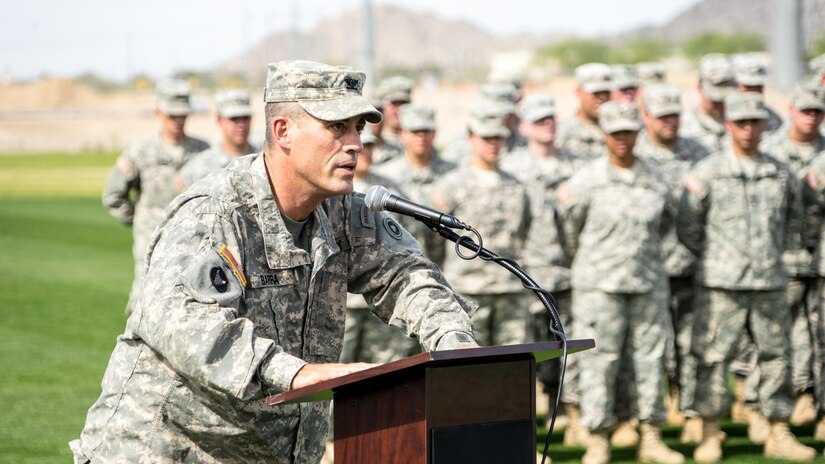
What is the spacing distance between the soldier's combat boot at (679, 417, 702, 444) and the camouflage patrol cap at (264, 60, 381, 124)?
19.1 feet

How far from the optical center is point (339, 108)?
392cm

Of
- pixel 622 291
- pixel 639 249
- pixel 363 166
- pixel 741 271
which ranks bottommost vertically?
pixel 622 291

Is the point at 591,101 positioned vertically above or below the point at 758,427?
above

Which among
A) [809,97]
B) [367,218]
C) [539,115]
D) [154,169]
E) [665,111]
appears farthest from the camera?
[154,169]

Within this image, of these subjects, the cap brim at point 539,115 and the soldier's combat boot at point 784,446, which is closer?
the soldier's combat boot at point 784,446

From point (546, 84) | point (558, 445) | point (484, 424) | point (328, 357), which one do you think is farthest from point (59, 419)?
point (546, 84)

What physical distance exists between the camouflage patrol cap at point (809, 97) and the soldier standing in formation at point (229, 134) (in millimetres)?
4362

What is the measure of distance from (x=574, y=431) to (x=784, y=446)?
1.46 m

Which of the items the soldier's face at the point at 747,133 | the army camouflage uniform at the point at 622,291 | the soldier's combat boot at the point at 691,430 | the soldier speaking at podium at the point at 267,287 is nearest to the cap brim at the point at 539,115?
the army camouflage uniform at the point at 622,291

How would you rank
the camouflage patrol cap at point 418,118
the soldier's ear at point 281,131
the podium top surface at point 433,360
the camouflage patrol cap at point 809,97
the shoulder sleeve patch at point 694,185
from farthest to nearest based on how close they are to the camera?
the camouflage patrol cap at point 418,118 < the camouflage patrol cap at point 809,97 < the shoulder sleeve patch at point 694,185 < the soldier's ear at point 281,131 < the podium top surface at point 433,360

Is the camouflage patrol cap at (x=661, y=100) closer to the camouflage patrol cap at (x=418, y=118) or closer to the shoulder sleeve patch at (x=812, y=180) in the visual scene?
the shoulder sleeve patch at (x=812, y=180)

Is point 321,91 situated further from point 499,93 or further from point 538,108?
point 499,93

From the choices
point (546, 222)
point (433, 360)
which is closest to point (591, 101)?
point (546, 222)

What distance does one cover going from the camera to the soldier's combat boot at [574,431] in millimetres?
9297
